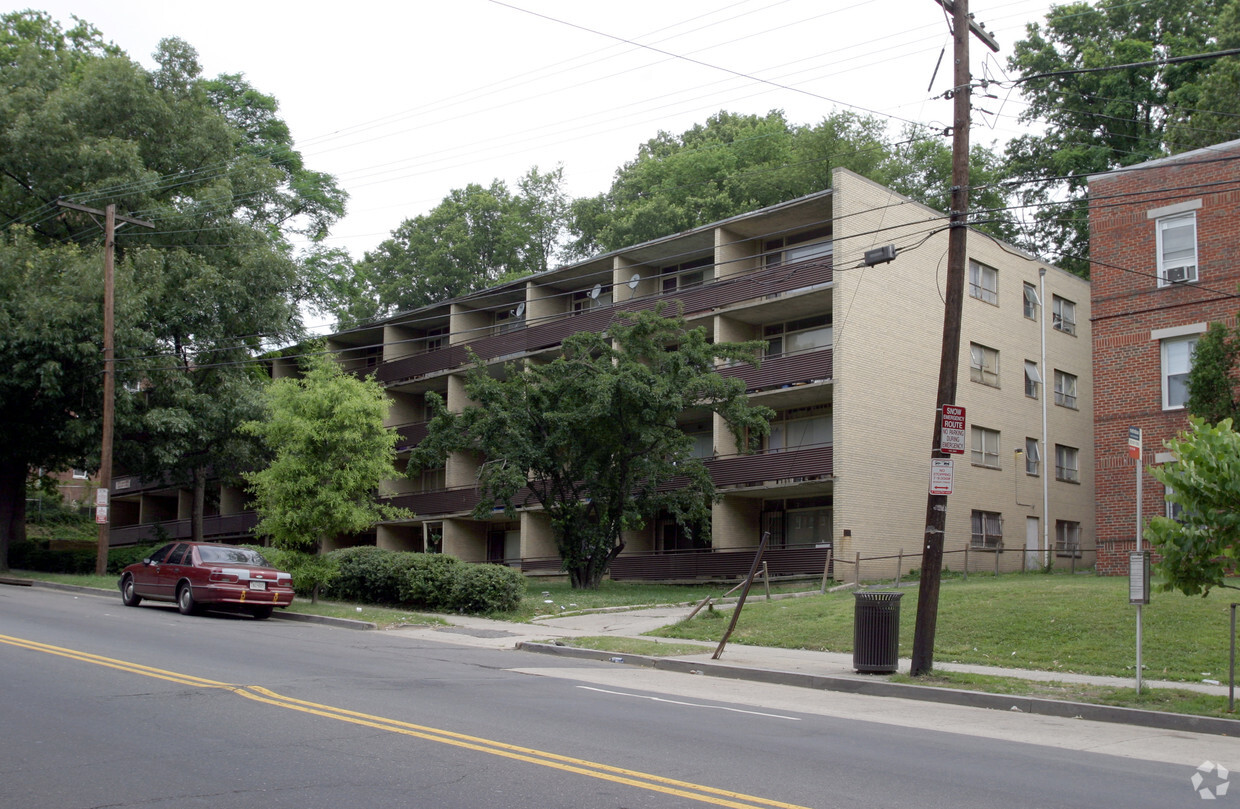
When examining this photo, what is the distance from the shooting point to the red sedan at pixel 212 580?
20.5 metres

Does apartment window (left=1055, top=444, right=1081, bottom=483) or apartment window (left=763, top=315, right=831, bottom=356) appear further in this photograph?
apartment window (left=1055, top=444, right=1081, bottom=483)

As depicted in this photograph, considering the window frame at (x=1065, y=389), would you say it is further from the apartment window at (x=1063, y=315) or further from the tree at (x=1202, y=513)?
the tree at (x=1202, y=513)

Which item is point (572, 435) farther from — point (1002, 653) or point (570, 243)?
point (570, 243)

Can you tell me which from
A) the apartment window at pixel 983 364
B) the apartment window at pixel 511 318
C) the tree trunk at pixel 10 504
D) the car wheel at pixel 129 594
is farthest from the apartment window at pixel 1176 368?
the tree trunk at pixel 10 504

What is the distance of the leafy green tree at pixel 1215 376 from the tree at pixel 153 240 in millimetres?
29123

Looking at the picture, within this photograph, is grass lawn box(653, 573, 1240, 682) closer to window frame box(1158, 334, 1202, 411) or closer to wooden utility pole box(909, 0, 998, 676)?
wooden utility pole box(909, 0, 998, 676)

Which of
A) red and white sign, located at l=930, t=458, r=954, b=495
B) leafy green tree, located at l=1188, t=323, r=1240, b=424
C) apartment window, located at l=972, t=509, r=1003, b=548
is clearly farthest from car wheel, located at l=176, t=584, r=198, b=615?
apartment window, located at l=972, t=509, r=1003, b=548

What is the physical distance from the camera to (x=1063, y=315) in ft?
132

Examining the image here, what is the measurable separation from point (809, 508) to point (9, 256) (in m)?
27.0

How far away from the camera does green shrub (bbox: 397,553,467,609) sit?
76.0 feet

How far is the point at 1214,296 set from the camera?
77.6 feet

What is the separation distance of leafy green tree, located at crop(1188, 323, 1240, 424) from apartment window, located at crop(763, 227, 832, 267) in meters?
13.1

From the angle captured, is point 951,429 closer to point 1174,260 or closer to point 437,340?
point 1174,260

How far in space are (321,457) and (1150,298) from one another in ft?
65.4
